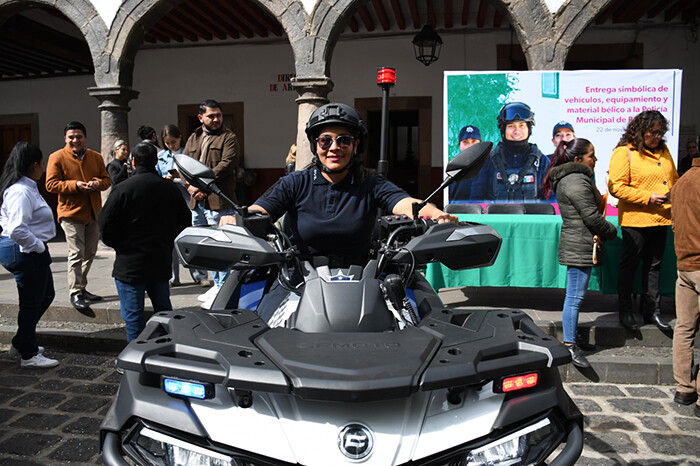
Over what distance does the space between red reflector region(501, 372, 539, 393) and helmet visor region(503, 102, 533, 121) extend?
5143 millimetres

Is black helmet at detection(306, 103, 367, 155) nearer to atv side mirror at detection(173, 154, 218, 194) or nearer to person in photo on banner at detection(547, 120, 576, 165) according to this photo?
atv side mirror at detection(173, 154, 218, 194)

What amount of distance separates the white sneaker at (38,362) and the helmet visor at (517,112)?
200 inches

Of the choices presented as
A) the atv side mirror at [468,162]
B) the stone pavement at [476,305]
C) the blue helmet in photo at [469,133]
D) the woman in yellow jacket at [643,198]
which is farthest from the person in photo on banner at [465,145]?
the atv side mirror at [468,162]

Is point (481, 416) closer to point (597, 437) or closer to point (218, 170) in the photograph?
point (597, 437)

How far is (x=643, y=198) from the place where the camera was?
181 inches

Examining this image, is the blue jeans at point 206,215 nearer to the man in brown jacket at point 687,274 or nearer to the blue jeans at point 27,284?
the blue jeans at point 27,284

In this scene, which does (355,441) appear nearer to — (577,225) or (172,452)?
(172,452)

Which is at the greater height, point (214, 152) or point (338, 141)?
point (214, 152)

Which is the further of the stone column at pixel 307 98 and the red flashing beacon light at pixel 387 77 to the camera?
the stone column at pixel 307 98

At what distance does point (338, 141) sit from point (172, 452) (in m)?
1.56

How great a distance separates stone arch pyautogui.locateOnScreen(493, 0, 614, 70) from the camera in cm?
718

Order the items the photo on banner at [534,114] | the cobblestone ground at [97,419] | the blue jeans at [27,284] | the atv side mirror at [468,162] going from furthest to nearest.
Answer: the photo on banner at [534,114], the blue jeans at [27,284], the cobblestone ground at [97,419], the atv side mirror at [468,162]

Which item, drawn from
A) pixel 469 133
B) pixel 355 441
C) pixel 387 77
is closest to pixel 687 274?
pixel 387 77

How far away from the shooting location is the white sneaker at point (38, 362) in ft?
15.1
